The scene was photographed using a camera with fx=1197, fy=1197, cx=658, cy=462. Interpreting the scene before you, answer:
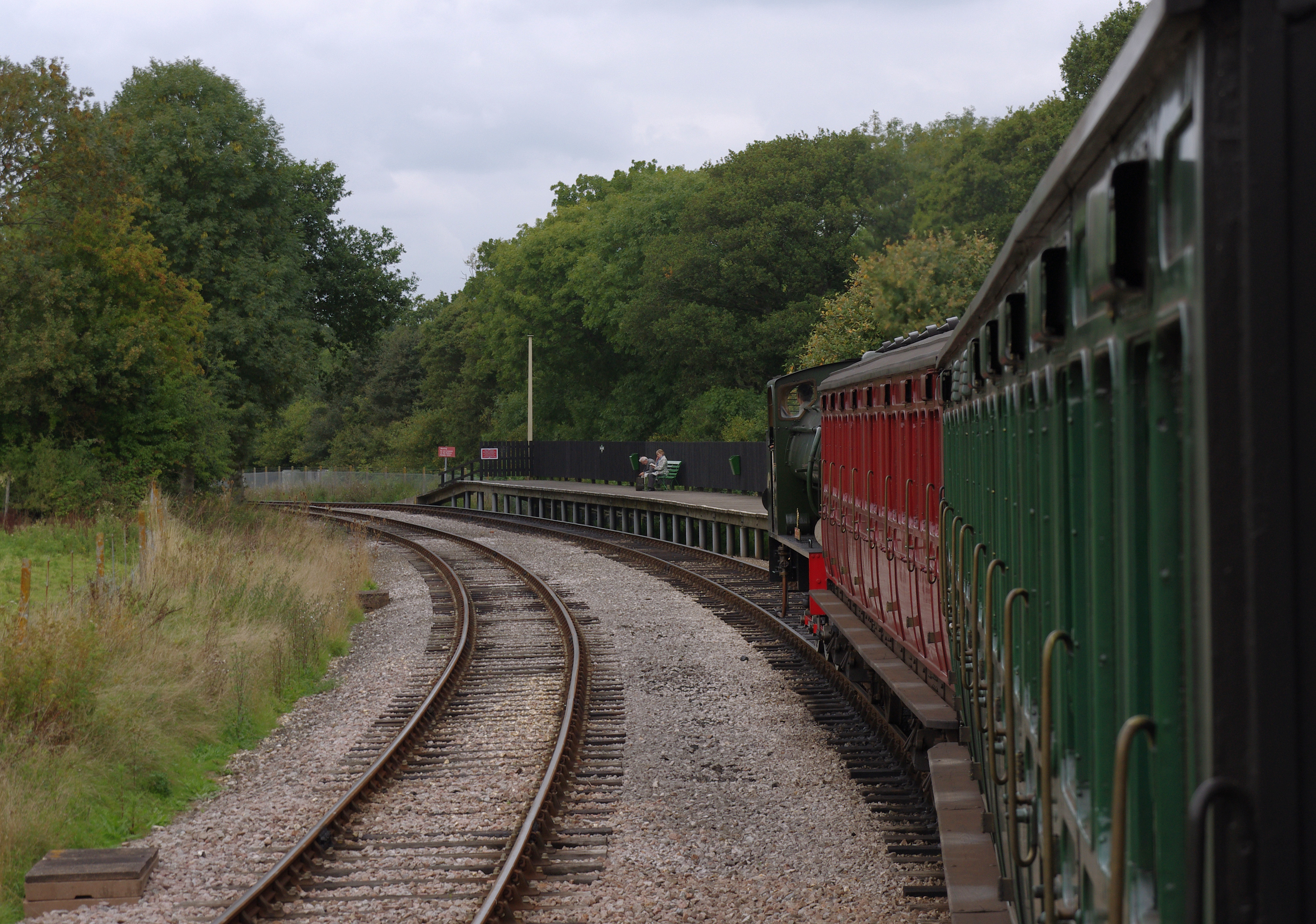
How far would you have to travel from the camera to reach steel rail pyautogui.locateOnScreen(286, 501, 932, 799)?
376 inches

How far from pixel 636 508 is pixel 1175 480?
100 feet

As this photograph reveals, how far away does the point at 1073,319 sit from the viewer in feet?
8.66

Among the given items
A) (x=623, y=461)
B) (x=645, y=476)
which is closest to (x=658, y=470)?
(x=645, y=476)

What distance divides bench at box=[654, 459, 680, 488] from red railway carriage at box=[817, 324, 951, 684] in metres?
24.9

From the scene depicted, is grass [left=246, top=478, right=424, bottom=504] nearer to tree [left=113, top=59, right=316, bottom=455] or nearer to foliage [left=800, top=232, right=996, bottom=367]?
tree [left=113, top=59, right=316, bottom=455]

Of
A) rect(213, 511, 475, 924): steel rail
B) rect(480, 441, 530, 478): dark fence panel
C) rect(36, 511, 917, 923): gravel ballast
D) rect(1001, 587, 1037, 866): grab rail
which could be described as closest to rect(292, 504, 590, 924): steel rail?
rect(36, 511, 917, 923): gravel ballast

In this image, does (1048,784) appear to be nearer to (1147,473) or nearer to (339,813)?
(1147,473)

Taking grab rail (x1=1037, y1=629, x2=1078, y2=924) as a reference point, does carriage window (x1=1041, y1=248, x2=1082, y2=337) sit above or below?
above

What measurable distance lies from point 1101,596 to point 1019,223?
1.41 m

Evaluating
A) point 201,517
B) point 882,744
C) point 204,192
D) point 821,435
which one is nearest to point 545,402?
point 204,192

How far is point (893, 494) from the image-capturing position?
8.77m

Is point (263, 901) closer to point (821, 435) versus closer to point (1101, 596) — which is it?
point (1101, 596)

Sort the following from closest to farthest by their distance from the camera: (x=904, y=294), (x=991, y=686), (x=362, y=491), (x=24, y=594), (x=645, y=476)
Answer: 1. (x=991, y=686)
2. (x=24, y=594)
3. (x=904, y=294)
4. (x=645, y=476)
5. (x=362, y=491)

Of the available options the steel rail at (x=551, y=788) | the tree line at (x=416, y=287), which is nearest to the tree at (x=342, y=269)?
the tree line at (x=416, y=287)
